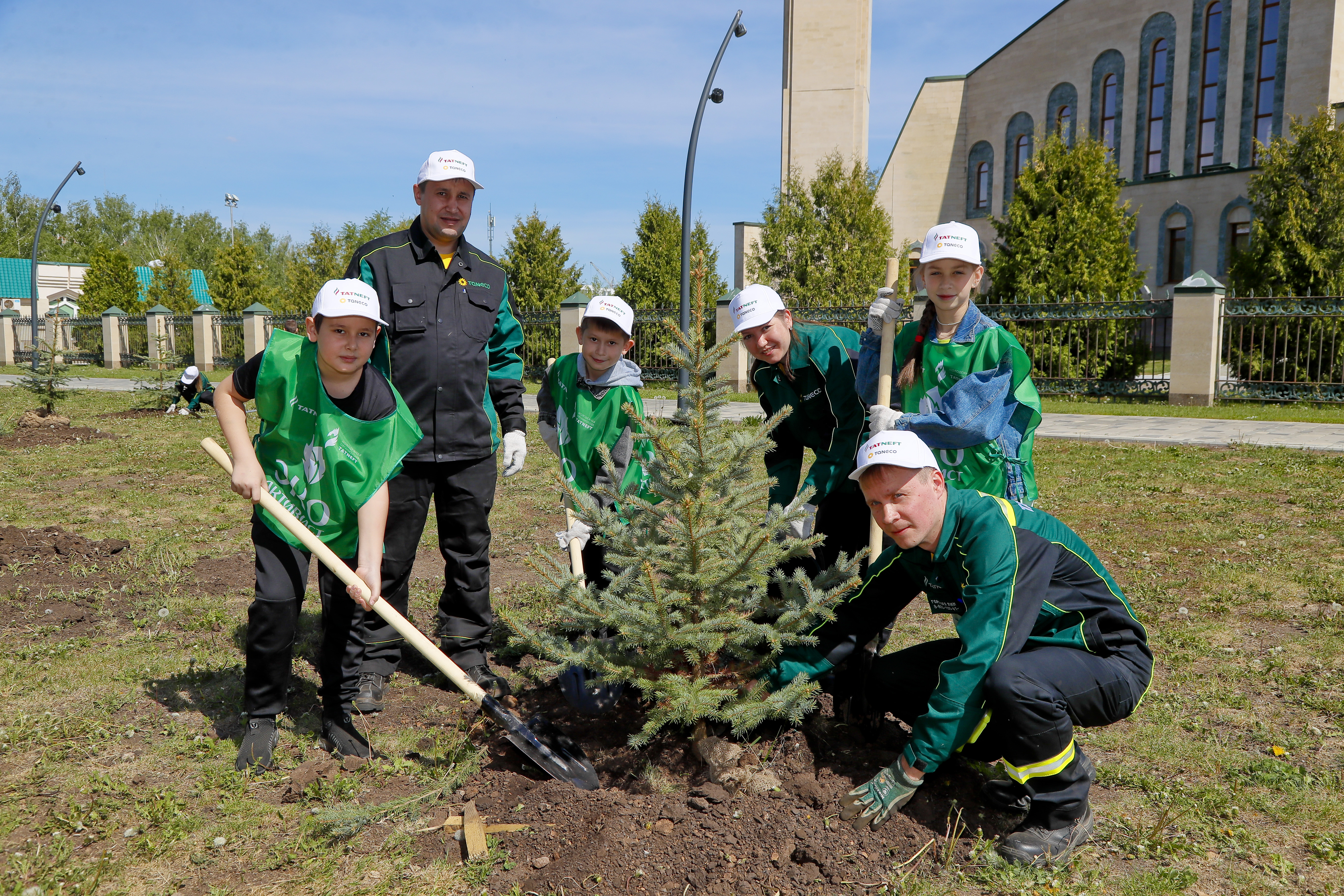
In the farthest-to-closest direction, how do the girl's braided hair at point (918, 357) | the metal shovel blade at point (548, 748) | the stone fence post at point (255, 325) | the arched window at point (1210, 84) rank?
1. the arched window at point (1210, 84)
2. the stone fence post at point (255, 325)
3. the girl's braided hair at point (918, 357)
4. the metal shovel blade at point (548, 748)

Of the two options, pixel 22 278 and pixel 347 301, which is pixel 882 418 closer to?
pixel 347 301

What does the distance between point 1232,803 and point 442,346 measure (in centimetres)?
347

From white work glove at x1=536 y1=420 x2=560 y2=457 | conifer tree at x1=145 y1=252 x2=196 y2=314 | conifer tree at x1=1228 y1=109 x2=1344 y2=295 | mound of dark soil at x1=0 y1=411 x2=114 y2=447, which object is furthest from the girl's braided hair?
conifer tree at x1=145 y1=252 x2=196 y2=314

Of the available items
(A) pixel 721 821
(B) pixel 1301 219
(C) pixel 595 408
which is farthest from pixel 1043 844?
(B) pixel 1301 219

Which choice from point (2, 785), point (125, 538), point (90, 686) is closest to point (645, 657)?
point (2, 785)

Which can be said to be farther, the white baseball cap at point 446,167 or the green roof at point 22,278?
the green roof at point 22,278

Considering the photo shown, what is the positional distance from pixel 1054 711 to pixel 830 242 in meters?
20.1

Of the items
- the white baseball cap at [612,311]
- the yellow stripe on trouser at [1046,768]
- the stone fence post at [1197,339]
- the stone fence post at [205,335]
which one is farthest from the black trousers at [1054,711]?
the stone fence post at [205,335]

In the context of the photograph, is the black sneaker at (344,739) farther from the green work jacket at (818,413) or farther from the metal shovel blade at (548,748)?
the green work jacket at (818,413)

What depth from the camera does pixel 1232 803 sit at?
3.07m

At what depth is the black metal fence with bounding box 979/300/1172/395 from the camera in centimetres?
1714

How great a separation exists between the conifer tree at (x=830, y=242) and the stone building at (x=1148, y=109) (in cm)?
620

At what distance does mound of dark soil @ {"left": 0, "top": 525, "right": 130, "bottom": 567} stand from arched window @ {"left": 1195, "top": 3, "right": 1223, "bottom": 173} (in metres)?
34.3

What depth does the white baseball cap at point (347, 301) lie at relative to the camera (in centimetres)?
320
